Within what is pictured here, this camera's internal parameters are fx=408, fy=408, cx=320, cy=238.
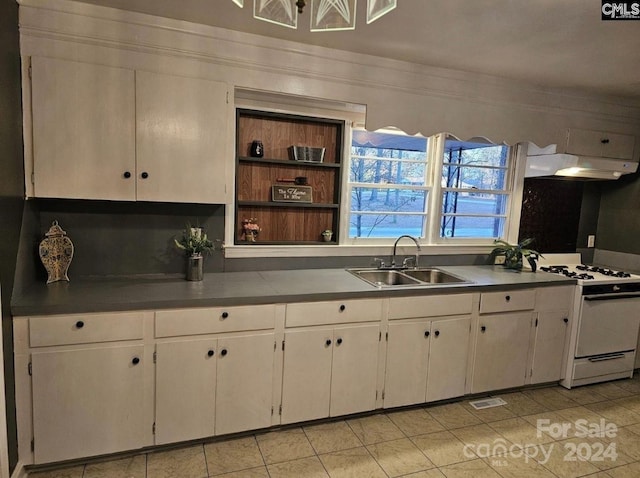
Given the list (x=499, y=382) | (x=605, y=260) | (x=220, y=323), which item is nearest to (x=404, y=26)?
(x=220, y=323)

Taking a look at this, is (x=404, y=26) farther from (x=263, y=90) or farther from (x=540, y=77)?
(x=540, y=77)

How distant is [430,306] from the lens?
2697 mm

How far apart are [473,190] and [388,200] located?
81cm

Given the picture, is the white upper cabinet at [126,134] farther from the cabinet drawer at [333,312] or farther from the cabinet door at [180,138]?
the cabinet drawer at [333,312]

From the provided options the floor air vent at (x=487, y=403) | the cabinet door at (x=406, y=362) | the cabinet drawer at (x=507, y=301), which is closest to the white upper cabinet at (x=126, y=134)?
the cabinet door at (x=406, y=362)

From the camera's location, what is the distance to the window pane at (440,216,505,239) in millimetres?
3531

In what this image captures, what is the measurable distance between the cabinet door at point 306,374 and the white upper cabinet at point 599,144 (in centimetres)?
261

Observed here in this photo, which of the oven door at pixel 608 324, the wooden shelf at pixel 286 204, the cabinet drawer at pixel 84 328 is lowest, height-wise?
the oven door at pixel 608 324

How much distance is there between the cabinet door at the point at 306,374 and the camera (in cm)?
241

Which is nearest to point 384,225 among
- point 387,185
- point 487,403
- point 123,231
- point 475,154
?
point 387,185

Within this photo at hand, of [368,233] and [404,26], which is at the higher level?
[404,26]

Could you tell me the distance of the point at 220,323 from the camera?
7.33 feet

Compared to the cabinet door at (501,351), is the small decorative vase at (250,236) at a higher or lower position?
higher

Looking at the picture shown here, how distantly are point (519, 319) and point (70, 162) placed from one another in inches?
121
